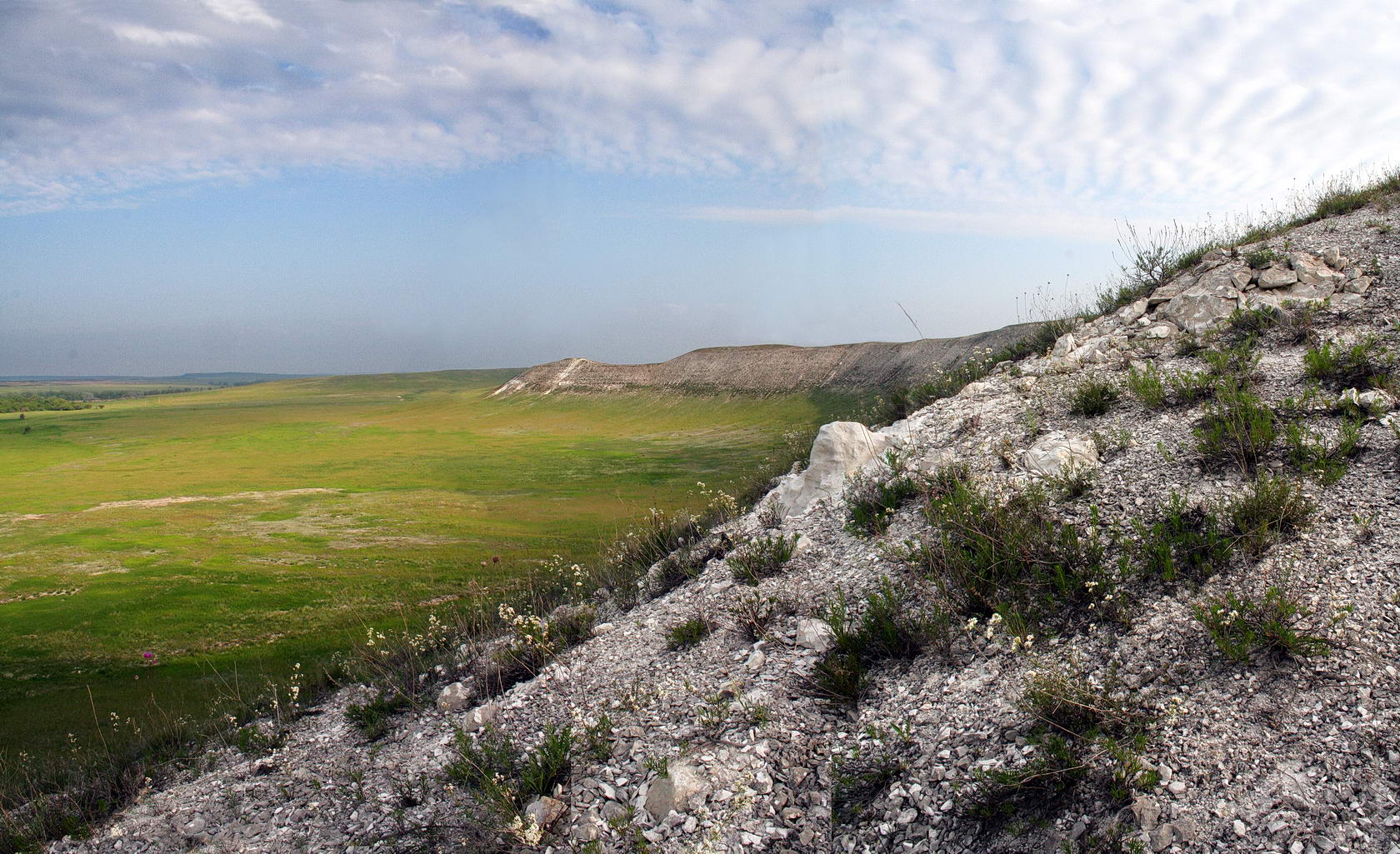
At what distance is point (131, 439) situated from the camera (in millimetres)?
40781

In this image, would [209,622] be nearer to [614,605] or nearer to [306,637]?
[306,637]

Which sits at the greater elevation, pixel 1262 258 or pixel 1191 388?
pixel 1262 258

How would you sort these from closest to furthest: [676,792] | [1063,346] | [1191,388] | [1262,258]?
[676,792] < [1191,388] < [1262,258] < [1063,346]

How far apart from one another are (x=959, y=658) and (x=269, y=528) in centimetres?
1798

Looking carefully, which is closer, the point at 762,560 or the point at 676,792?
the point at 676,792

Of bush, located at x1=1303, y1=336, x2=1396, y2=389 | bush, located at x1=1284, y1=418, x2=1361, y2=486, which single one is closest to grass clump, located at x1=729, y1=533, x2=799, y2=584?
bush, located at x1=1284, y1=418, x2=1361, y2=486

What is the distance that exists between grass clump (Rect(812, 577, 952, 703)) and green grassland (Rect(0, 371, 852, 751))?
6.50 meters

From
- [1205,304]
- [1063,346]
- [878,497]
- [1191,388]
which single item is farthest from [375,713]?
[1205,304]

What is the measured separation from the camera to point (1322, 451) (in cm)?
484

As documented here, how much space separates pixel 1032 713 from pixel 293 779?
16.4ft

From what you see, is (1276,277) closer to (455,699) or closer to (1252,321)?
(1252,321)

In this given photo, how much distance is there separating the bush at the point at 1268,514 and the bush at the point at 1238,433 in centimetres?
71

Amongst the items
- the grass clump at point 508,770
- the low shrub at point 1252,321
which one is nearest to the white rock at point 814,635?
the grass clump at point 508,770

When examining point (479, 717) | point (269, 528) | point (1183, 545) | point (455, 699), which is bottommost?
point (269, 528)
